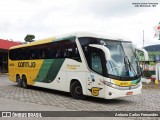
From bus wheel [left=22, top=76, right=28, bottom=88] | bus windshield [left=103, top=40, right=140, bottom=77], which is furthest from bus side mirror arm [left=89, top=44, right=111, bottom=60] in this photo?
bus wheel [left=22, top=76, right=28, bottom=88]

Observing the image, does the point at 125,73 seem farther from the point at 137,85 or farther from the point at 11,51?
the point at 11,51

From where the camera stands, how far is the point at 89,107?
12148mm

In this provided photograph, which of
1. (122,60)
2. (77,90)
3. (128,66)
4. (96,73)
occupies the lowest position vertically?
(77,90)

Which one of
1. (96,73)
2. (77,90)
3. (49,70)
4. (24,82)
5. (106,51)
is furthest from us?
(24,82)

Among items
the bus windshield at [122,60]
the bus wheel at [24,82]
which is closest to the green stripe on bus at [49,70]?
the bus wheel at [24,82]

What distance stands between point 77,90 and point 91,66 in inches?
69.0

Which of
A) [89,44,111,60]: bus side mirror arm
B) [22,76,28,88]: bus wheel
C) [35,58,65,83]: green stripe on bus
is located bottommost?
[22,76,28,88]: bus wheel

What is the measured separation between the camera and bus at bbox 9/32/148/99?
42.3 ft

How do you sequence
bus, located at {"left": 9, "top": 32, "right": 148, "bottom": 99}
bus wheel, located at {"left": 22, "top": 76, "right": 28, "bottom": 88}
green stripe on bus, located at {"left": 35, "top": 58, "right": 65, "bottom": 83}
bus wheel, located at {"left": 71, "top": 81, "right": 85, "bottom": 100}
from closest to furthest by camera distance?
bus, located at {"left": 9, "top": 32, "right": 148, "bottom": 99} < bus wheel, located at {"left": 71, "top": 81, "right": 85, "bottom": 100} < green stripe on bus, located at {"left": 35, "top": 58, "right": 65, "bottom": 83} < bus wheel, located at {"left": 22, "top": 76, "right": 28, "bottom": 88}

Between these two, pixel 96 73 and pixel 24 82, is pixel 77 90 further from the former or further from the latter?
pixel 24 82

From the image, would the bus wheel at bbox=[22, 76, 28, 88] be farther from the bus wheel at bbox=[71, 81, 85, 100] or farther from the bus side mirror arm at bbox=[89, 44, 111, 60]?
the bus side mirror arm at bbox=[89, 44, 111, 60]

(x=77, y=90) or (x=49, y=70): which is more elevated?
(x=49, y=70)

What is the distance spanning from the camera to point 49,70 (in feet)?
56.5

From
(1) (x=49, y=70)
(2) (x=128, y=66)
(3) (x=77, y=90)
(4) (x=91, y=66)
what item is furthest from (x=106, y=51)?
(1) (x=49, y=70)
